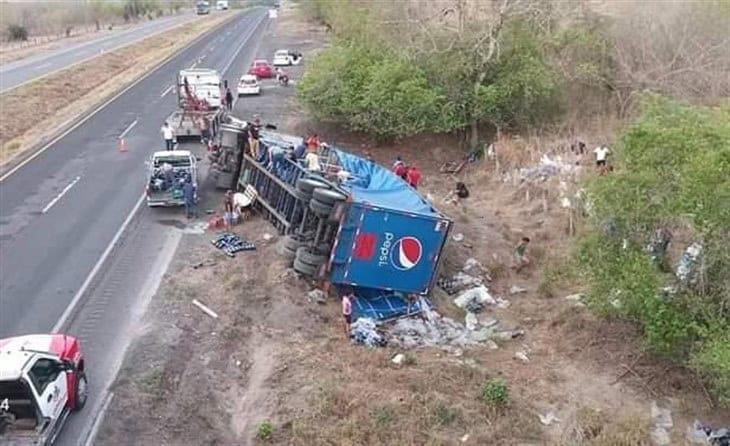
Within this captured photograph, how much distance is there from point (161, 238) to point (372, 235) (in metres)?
7.73

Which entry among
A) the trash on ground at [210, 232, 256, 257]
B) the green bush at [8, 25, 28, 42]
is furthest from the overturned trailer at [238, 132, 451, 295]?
the green bush at [8, 25, 28, 42]

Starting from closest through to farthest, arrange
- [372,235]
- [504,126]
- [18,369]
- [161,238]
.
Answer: [18,369], [372,235], [161,238], [504,126]

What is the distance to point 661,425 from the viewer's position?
14109 millimetres

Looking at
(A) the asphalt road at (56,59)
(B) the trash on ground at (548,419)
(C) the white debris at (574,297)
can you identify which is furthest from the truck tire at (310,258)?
(A) the asphalt road at (56,59)

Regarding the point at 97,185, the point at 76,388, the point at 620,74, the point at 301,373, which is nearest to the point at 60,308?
the point at 76,388

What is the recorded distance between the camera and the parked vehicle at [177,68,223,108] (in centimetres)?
3531

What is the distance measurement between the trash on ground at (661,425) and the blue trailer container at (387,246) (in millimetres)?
5554

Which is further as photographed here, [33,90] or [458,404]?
[33,90]

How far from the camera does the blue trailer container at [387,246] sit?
1738 centimetres

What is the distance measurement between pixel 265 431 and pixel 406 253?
571 centimetres

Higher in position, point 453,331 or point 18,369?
point 18,369

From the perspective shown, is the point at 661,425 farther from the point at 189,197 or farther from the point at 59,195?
the point at 59,195

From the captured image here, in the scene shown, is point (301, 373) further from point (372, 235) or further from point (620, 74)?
point (620, 74)

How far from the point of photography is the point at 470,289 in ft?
63.8
